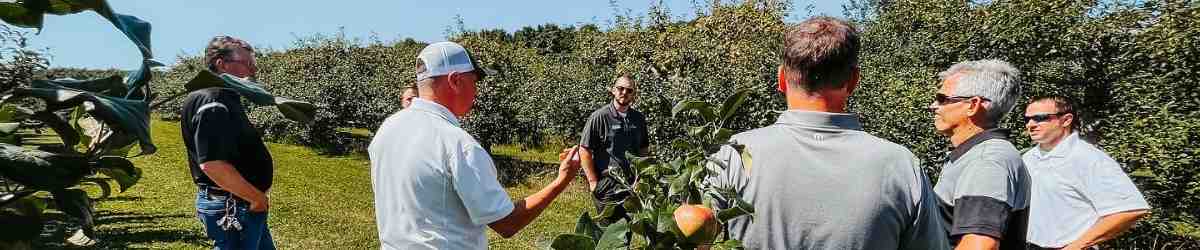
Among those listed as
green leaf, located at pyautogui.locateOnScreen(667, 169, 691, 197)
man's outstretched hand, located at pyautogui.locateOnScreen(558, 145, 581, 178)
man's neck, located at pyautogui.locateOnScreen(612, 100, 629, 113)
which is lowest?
man's neck, located at pyautogui.locateOnScreen(612, 100, 629, 113)

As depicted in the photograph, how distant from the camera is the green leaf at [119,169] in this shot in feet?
3.09

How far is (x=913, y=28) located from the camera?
9.42 meters

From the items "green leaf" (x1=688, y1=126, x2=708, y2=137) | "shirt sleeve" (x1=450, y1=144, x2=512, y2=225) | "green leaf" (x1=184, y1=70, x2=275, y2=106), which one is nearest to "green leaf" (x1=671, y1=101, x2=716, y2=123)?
"green leaf" (x1=688, y1=126, x2=708, y2=137)

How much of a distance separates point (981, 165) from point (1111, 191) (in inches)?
58.0

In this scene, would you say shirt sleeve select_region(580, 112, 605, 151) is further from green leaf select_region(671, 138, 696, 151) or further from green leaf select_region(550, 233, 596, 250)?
green leaf select_region(550, 233, 596, 250)

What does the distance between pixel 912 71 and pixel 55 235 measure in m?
Result: 7.46

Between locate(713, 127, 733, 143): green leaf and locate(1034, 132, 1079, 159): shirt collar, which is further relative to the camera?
locate(1034, 132, 1079, 159): shirt collar

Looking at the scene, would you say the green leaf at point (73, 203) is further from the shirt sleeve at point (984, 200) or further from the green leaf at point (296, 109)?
the shirt sleeve at point (984, 200)

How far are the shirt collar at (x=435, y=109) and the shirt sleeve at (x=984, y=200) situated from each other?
1.58 meters

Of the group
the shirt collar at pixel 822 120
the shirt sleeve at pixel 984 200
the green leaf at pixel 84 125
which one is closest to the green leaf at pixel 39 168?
the green leaf at pixel 84 125

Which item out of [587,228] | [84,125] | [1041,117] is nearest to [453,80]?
[587,228]

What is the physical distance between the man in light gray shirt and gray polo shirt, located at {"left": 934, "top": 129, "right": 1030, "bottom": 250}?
0.50m

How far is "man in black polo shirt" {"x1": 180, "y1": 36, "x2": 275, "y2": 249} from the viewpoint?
141 inches

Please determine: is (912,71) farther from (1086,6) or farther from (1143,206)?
(1143,206)
